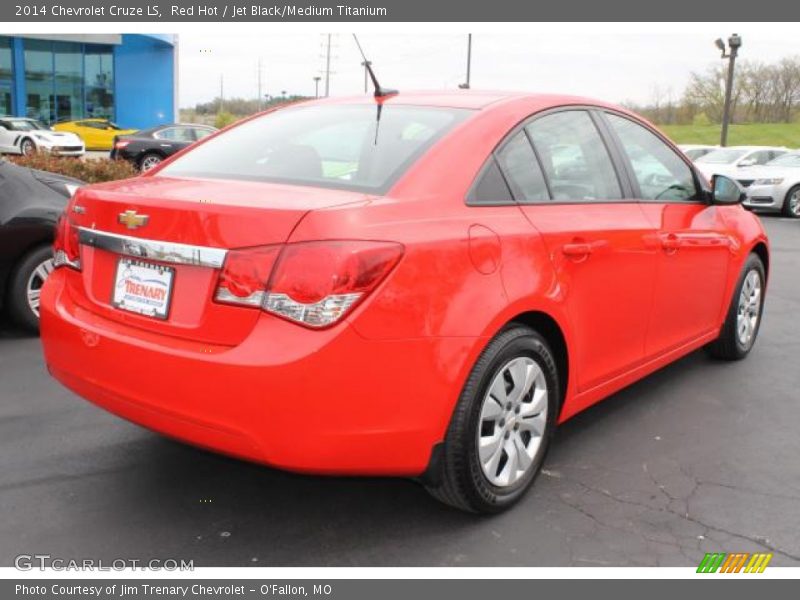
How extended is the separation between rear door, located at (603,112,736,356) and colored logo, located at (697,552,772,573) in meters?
1.31

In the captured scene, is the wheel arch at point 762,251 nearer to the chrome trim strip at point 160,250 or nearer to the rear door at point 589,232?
the rear door at point 589,232

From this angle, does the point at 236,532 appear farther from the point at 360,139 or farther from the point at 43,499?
the point at 360,139

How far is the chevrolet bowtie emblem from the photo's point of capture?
9.04ft

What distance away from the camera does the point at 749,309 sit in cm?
530

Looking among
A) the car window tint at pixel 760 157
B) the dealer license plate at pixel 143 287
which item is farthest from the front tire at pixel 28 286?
the car window tint at pixel 760 157

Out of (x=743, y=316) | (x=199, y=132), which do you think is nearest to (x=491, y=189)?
(x=743, y=316)

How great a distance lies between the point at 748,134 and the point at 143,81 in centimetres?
4011

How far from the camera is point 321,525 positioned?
9.86ft

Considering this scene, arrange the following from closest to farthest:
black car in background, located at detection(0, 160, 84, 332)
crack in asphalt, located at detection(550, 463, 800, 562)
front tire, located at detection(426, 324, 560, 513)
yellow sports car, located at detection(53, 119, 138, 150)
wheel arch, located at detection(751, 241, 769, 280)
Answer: front tire, located at detection(426, 324, 560, 513) → crack in asphalt, located at detection(550, 463, 800, 562) → wheel arch, located at detection(751, 241, 769, 280) → black car in background, located at detection(0, 160, 84, 332) → yellow sports car, located at detection(53, 119, 138, 150)

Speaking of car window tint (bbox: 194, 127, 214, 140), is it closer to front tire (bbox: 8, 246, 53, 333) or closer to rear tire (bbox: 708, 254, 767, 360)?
front tire (bbox: 8, 246, 53, 333)

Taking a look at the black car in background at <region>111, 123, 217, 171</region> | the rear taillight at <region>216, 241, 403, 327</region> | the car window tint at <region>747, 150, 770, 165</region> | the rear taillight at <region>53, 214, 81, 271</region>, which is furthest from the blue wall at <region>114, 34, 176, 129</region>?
the rear taillight at <region>216, 241, 403, 327</region>

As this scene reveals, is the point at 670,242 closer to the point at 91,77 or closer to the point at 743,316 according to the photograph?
the point at 743,316

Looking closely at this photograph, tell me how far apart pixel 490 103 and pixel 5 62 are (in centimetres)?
3873
